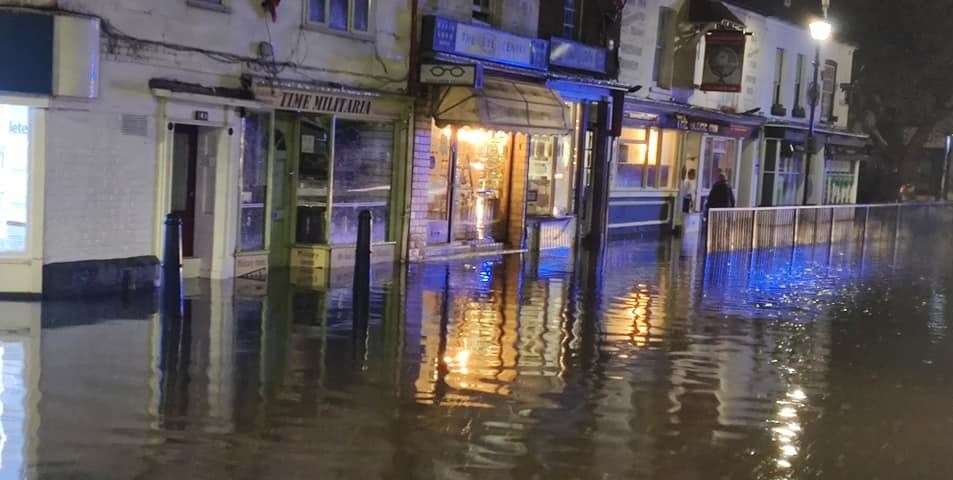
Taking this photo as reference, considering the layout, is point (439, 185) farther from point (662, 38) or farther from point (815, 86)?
point (815, 86)

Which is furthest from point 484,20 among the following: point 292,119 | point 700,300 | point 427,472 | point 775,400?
point 427,472

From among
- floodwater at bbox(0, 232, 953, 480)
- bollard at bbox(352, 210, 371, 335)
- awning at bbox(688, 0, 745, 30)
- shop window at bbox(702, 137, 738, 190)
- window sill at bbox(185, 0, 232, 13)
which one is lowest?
floodwater at bbox(0, 232, 953, 480)

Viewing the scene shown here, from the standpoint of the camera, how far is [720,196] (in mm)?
25188

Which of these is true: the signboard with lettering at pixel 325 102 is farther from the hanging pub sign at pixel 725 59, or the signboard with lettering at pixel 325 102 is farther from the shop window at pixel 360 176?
the hanging pub sign at pixel 725 59

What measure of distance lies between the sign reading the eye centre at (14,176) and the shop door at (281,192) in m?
4.23

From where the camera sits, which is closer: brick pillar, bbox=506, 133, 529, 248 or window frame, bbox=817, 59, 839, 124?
brick pillar, bbox=506, 133, 529, 248

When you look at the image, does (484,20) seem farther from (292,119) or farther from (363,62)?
(292,119)

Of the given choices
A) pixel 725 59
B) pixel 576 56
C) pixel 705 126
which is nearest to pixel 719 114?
pixel 705 126

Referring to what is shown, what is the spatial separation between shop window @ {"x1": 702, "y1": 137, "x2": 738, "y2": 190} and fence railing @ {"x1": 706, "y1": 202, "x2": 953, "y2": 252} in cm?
334

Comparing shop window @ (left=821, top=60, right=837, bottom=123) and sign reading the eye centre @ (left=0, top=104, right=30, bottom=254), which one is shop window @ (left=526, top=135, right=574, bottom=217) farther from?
shop window @ (left=821, top=60, right=837, bottom=123)

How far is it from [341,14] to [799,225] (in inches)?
538

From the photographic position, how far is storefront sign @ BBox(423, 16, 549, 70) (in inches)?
709

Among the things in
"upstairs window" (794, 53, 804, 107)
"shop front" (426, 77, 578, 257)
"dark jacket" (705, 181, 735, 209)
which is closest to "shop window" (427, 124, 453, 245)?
"shop front" (426, 77, 578, 257)

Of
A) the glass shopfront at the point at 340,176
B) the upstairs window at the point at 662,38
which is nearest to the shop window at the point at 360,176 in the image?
the glass shopfront at the point at 340,176
